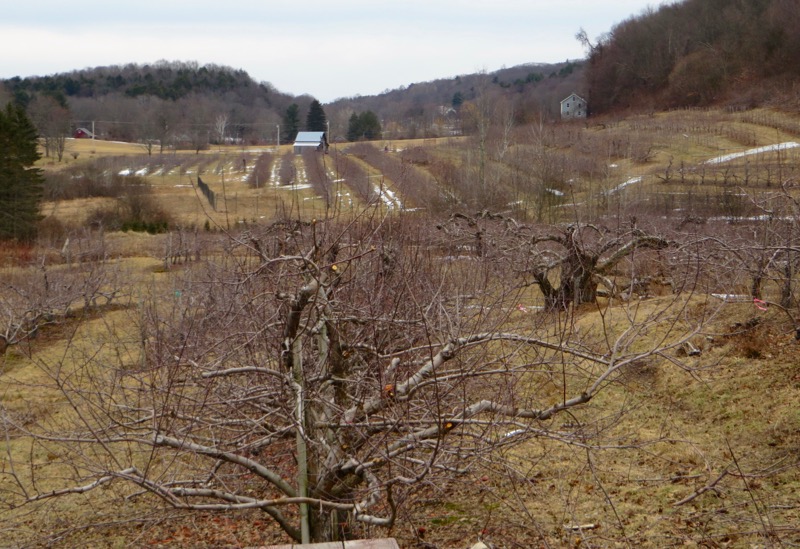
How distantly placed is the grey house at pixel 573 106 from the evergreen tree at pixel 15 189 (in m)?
51.5

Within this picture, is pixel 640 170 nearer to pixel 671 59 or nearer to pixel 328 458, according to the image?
pixel 328 458

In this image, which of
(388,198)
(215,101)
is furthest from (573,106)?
(388,198)

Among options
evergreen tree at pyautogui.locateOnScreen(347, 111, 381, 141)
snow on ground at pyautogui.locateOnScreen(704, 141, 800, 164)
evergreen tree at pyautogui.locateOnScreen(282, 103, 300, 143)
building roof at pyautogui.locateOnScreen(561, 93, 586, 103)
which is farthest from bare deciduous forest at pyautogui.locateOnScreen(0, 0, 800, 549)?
evergreen tree at pyautogui.locateOnScreen(282, 103, 300, 143)

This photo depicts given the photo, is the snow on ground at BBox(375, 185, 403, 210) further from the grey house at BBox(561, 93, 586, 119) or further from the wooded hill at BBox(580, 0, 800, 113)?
the grey house at BBox(561, 93, 586, 119)

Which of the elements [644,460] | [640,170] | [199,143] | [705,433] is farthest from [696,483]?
[199,143]

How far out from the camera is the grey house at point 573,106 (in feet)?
236

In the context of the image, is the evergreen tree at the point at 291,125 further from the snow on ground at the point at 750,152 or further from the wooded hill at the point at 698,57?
the snow on ground at the point at 750,152

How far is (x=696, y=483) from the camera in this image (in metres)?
6.14

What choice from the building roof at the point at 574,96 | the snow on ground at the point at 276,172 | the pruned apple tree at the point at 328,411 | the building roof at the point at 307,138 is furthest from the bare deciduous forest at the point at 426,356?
the building roof at the point at 574,96

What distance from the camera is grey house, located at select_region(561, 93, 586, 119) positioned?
71.9 meters

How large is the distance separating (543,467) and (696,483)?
1.45 m

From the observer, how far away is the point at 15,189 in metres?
30.0

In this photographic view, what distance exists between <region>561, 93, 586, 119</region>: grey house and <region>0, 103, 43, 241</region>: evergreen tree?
51460 mm

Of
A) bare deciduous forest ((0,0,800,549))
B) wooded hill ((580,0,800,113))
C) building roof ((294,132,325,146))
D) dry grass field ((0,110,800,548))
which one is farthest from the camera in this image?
wooded hill ((580,0,800,113))
